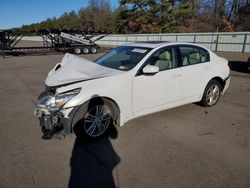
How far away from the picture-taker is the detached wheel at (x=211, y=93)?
5039 mm

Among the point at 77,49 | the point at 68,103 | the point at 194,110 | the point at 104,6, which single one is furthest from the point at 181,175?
the point at 104,6

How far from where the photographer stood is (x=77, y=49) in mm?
21875

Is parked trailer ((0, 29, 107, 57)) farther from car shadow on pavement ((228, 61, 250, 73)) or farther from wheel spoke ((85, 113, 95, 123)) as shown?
wheel spoke ((85, 113, 95, 123))

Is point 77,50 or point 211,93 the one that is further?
point 77,50

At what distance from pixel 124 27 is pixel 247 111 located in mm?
41935

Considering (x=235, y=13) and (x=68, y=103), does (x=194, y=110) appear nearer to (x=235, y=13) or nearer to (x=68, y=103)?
(x=68, y=103)

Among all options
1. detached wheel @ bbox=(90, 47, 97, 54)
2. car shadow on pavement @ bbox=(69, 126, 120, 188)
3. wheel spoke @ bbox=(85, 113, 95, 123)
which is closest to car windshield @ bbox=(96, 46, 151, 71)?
wheel spoke @ bbox=(85, 113, 95, 123)

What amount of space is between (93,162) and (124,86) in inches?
51.9

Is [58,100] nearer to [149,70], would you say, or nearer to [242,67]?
[149,70]

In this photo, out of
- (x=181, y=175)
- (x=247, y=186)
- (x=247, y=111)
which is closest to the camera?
(x=247, y=186)

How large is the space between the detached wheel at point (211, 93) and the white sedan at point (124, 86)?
0.08ft

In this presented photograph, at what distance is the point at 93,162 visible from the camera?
3.08 m

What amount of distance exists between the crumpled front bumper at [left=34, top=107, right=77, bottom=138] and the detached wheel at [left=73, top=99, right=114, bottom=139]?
0.36 feet

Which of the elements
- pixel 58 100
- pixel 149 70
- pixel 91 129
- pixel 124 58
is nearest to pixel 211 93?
pixel 149 70
